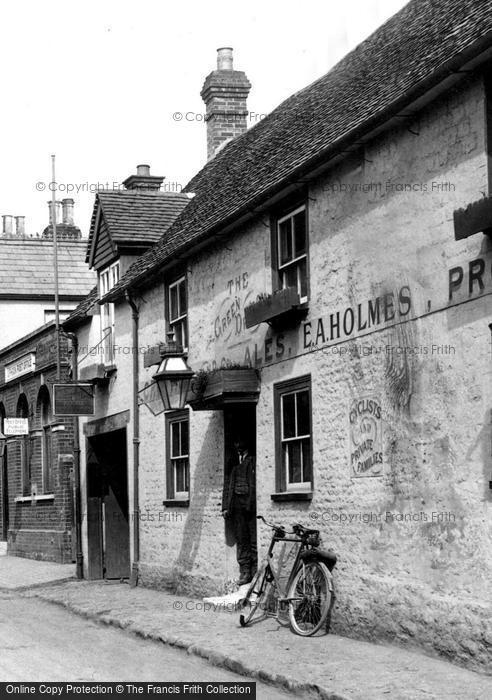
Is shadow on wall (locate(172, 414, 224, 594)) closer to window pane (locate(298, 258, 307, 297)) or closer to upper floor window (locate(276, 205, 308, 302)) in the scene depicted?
upper floor window (locate(276, 205, 308, 302))

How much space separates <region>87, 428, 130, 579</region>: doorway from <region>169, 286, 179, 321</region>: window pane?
12.5 feet

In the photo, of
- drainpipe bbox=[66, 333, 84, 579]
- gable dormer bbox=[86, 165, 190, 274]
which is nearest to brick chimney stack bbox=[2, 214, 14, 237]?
drainpipe bbox=[66, 333, 84, 579]

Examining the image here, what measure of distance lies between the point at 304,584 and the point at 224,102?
1427 centimetres

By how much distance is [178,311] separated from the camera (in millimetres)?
18703

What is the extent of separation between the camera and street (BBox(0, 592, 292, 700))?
10.5 m

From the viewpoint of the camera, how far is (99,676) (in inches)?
412

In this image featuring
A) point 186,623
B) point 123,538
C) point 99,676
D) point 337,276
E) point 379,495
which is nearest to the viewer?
point 99,676

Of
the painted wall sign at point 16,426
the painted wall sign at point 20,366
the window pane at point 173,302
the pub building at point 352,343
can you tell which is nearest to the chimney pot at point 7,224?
the painted wall sign at point 20,366

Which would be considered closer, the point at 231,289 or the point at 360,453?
the point at 360,453

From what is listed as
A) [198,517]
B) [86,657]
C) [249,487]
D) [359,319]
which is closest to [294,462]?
[249,487]

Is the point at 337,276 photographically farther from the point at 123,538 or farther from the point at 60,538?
the point at 60,538

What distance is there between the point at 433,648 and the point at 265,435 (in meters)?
4.85

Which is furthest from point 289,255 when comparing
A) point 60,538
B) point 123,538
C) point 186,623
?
point 60,538

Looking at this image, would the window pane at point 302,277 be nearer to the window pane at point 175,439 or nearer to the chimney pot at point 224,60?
the window pane at point 175,439
